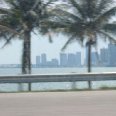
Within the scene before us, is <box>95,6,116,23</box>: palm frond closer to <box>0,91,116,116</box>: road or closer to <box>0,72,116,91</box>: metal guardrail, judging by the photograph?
<box>0,72,116,91</box>: metal guardrail

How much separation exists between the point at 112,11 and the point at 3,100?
23.9 metres

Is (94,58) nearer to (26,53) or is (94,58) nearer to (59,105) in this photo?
(26,53)

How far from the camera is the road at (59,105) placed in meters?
12.0

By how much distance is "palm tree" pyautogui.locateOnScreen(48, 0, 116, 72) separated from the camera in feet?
124

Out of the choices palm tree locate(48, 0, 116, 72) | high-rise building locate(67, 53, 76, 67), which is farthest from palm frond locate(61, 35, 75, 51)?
high-rise building locate(67, 53, 76, 67)

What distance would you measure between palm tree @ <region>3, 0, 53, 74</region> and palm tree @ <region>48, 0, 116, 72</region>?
117 cm

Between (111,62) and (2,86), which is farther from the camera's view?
(111,62)

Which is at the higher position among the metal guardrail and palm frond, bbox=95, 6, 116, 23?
palm frond, bbox=95, 6, 116, 23

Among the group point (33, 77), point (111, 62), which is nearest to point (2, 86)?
point (33, 77)

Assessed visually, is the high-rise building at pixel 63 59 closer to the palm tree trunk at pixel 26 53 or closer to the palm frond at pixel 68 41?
the palm frond at pixel 68 41

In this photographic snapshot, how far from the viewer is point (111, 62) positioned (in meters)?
63.5

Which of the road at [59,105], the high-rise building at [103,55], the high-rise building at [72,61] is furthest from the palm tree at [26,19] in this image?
the high-rise building at [72,61]

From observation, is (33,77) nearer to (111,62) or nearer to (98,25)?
(98,25)

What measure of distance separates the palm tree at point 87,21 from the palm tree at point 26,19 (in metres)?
1.17
